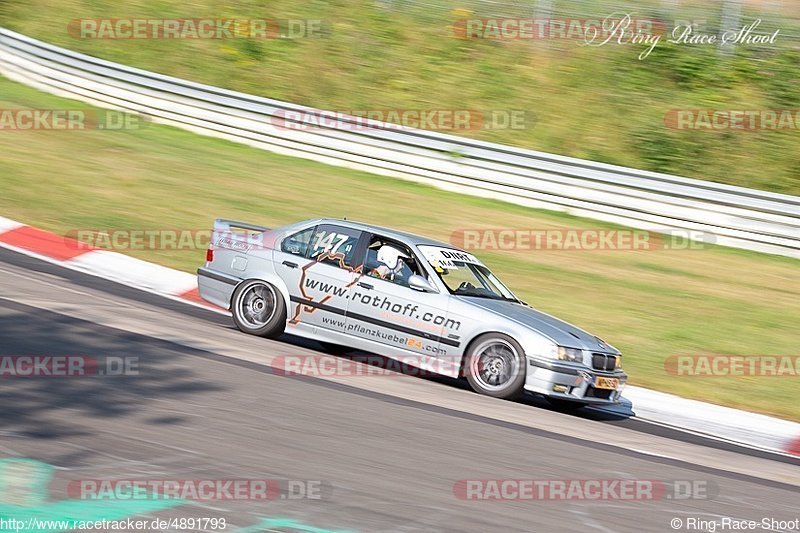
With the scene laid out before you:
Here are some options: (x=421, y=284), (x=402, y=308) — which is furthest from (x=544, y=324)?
(x=402, y=308)

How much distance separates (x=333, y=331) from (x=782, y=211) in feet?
29.3

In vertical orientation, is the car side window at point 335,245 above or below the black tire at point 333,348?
above

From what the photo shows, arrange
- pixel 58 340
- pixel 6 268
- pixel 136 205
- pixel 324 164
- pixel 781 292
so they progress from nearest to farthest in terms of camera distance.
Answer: pixel 58 340 < pixel 6 268 < pixel 781 292 < pixel 136 205 < pixel 324 164

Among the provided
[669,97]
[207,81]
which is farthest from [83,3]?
[669,97]

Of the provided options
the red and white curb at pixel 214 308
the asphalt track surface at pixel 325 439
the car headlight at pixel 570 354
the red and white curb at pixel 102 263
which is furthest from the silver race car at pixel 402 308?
the red and white curb at pixel 102 263

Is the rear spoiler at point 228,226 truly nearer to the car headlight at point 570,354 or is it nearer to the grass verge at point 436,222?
the grass verge at point 436,222

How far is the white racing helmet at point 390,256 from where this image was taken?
31.7 ft

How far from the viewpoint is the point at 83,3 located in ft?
87.9

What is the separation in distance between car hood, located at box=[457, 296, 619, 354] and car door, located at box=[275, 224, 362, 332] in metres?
1.22

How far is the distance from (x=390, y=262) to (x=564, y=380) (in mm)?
2125

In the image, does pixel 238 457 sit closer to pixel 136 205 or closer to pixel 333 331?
pixel 333 331

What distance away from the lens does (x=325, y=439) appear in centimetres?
653

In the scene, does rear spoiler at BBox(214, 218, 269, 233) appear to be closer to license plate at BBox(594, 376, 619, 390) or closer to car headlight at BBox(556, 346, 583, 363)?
car headlight at BBox(556, 346, 583, 363)

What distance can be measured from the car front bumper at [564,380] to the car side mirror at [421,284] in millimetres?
1248
